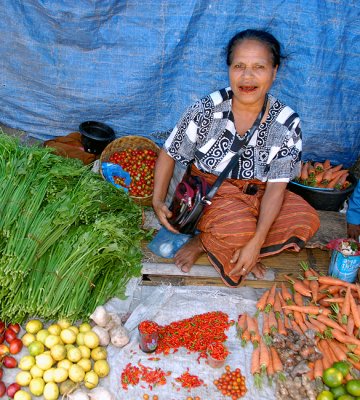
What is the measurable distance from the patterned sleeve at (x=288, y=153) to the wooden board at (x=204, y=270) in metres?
0.70

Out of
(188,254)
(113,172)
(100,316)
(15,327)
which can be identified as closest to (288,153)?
(188,254)

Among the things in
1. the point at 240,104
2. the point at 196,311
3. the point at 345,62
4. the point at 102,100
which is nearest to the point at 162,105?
the point at 102,100

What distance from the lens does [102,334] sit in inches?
110

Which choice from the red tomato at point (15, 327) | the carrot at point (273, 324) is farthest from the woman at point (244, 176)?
Answer: the red tomato at point (15, 327)

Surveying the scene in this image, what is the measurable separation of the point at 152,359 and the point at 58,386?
1.74 ft

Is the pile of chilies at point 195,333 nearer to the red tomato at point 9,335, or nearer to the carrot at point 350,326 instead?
the carrot at point 350,326

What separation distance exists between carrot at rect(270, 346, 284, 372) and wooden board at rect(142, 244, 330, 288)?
62 centimetres

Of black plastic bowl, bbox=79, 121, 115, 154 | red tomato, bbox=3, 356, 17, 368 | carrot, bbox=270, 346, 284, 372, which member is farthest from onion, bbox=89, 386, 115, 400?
black plastic bowl, bbox=79, 121, 115, 154

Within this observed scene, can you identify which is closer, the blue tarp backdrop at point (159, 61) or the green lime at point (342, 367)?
the green lime at point (342, 367)

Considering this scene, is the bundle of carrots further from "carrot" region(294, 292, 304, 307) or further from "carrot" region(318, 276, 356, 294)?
"carrot" region(294, 292, 304, 307)

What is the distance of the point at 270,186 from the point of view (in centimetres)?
329

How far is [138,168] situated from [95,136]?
0.49 meters

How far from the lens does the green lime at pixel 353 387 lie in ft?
8.37

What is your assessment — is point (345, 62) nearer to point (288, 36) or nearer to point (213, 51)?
point (288, 36)
